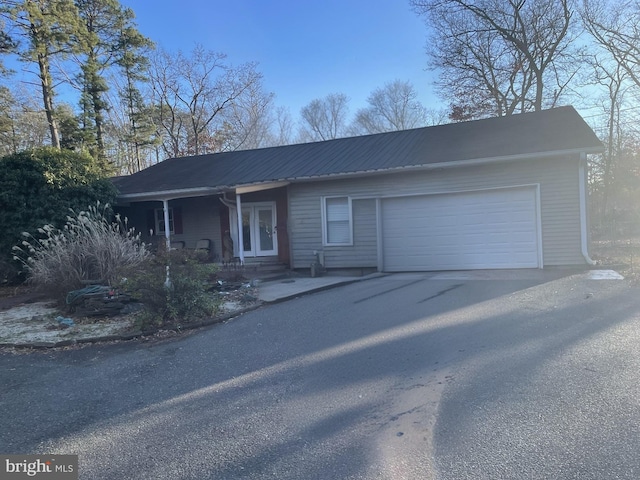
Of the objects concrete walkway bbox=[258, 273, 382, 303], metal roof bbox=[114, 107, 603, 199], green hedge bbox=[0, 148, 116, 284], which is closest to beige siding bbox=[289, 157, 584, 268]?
Answer: metal roof bbox=[114, 107, 603, 199]

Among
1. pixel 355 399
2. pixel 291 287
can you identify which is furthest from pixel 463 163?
pixel 355 399

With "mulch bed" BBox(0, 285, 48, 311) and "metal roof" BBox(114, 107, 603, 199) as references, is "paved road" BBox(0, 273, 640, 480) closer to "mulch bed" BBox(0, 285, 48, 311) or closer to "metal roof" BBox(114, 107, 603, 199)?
"mulch bed" BBox(0, 285, 48, 311)

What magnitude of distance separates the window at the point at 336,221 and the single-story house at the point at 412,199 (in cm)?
3

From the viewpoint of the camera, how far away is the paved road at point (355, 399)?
9.28 feet

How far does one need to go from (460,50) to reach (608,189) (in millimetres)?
15577

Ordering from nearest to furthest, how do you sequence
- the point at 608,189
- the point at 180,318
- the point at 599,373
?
the point at 599,373 → the point at 180,318 → the point at 608,189

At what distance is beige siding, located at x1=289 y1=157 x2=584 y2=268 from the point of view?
1055 cm

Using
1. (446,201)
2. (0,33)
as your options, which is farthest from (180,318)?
(0,33)

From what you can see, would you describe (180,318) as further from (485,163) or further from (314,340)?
(485,163)

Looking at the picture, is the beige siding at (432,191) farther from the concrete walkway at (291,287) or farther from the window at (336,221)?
the concrete walkway at (291,287)

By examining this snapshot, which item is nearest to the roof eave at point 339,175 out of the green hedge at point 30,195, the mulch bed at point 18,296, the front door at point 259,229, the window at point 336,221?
the window at point 336,221

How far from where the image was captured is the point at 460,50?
25.2m

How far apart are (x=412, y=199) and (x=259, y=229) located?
5312 millimetres

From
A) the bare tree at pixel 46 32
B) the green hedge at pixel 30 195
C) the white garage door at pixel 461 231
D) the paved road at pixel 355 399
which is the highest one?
the bare tree at pixel 46 32
